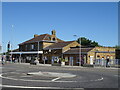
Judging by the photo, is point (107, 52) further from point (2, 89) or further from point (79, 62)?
point (2, 89)

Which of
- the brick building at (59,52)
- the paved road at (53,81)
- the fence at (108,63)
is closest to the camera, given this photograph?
the paved road at (53,81)

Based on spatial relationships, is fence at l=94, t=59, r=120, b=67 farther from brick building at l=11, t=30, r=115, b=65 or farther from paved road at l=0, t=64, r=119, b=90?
paved road at l=0, t=64, r=119, b=90

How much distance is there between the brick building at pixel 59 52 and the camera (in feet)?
174

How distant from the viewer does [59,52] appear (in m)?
60.0

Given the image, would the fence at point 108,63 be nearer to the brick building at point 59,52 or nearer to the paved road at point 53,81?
the brick building at point 59,52

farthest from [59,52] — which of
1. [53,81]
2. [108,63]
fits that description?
[53,81]

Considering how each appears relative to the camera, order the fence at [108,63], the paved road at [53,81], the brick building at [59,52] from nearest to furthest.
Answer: the paved road at [53,81] < the fence at [108,63] < the brick building at [59,52]

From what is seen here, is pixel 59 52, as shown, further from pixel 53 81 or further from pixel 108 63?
pixel 53 81

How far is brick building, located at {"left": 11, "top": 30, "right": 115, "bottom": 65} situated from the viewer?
53031 millimetres

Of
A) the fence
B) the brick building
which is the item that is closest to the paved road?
the fence

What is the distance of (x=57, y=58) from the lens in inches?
2375

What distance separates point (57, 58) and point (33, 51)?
1238 centimetres

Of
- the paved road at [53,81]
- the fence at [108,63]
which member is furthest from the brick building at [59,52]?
the paved road at [53,81]

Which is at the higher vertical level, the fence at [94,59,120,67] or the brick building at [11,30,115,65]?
the brick building at [11,30,115,65]
